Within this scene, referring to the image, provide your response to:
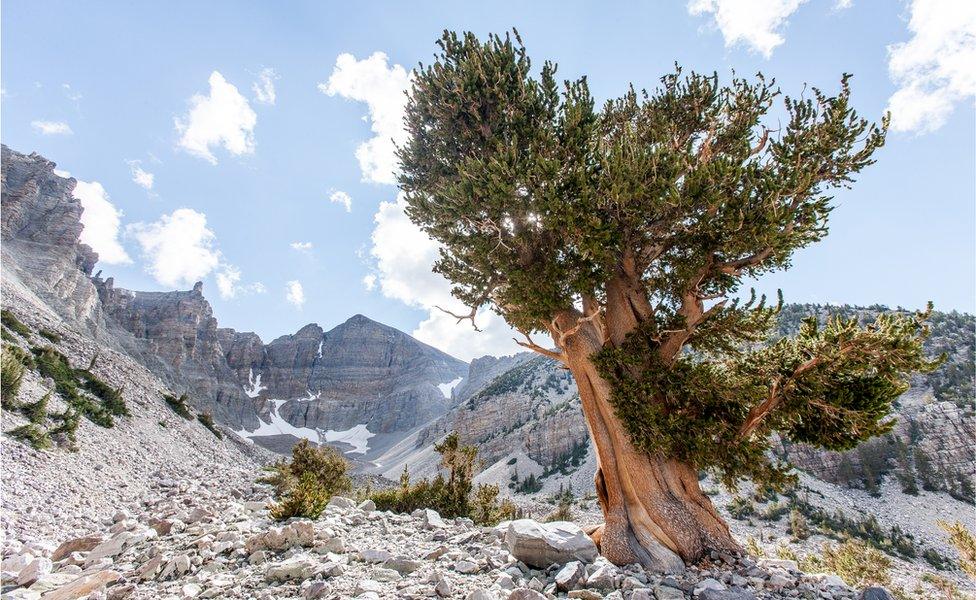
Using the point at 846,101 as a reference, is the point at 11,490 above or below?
below

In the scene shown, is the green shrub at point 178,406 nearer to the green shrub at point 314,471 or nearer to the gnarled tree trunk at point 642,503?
the green shrub at point 314,471

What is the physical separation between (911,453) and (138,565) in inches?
2755

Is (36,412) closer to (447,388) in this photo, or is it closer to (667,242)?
(667,242)

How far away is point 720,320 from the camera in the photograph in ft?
31.6

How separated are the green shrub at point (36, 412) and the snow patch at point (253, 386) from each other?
158768 millimetres

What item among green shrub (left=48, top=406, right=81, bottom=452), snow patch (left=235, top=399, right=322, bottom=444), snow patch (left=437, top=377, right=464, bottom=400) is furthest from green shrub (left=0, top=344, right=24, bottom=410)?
snow patch (left=437, top=377, right=464, bottom=400)

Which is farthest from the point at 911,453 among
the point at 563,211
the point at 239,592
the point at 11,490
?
the point at 11,490

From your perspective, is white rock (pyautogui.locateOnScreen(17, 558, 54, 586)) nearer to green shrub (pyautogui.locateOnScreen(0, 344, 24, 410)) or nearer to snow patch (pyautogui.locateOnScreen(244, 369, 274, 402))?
green shrub (pyautogui.locateOnScreen(0, 344, 24, 410))

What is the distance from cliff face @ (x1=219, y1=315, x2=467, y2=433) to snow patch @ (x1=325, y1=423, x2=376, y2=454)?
9.30 feet

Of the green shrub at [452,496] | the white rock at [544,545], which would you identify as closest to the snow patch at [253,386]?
the green shrub at [452,496]

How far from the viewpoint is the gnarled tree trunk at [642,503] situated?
780 centimetres

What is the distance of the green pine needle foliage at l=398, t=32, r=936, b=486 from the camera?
804 centimetres

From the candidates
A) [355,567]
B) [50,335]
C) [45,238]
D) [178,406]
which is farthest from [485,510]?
[45,238]

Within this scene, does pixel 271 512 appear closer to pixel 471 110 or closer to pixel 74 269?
pixel 471 110
